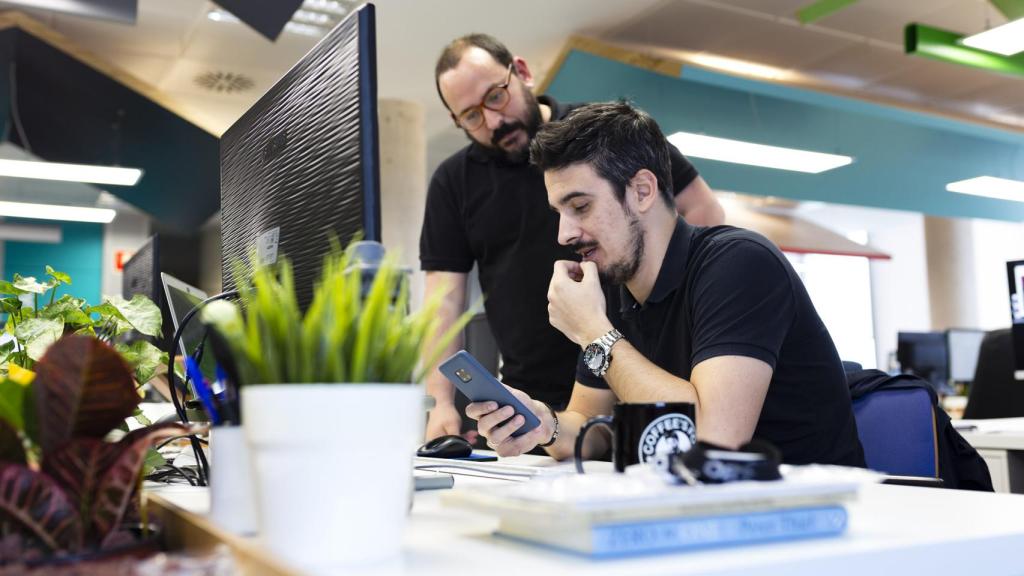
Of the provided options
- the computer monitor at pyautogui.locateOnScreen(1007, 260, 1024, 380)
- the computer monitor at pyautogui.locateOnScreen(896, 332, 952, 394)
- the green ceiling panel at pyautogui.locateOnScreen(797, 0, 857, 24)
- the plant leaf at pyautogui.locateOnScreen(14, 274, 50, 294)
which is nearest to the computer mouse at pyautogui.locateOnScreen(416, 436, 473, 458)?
the plant leaf at pyautogui.locateOnScreen(14, 274, 50, 294)

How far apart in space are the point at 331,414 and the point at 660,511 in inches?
8.1

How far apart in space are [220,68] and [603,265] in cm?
521

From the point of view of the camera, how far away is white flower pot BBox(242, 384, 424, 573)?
1.74 feet

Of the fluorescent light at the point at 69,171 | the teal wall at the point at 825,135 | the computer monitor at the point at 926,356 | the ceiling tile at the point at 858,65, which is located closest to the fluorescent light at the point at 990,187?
the teal wall at the point at 825,135

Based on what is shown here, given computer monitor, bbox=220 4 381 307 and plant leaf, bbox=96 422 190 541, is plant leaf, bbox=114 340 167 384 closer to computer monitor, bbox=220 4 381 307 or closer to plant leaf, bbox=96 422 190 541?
computer monitor, bbox=220 4 381 307

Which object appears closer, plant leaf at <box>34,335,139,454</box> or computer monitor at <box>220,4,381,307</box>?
plant leaf at <box>34,335,139,454</box>

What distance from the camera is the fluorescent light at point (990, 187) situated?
791 cm

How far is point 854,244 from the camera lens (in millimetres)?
11797

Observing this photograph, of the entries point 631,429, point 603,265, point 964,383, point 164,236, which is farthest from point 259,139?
point 164,236

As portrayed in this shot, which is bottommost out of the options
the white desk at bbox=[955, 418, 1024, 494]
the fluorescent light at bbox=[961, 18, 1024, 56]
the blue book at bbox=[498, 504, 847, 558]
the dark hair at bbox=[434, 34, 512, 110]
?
the white desk at bbox=[955, 418, 1024, 494]

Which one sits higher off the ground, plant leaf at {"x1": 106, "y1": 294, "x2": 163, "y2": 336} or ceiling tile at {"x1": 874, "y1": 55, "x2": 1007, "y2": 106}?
ceiling tile at {"x1": 874, "y1": 55, "x2": 1007, "y2": 106}

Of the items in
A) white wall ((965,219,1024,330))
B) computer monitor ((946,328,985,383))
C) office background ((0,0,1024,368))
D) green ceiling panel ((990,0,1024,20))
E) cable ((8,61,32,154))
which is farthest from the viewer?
white wall ((965,219,1024,330))

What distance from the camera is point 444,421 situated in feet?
6.82

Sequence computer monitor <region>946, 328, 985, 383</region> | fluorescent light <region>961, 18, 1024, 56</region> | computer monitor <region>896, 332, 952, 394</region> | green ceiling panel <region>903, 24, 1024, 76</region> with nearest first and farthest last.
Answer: fluorescent light <region>961, 18, 1024, 56</region> → green ceiling panel <region>903, 24, 1024, 76</region> → computer monitor <region>946, 328, 985, 383</region> → computer monitor <region>896, 332, 952, 394</region>
